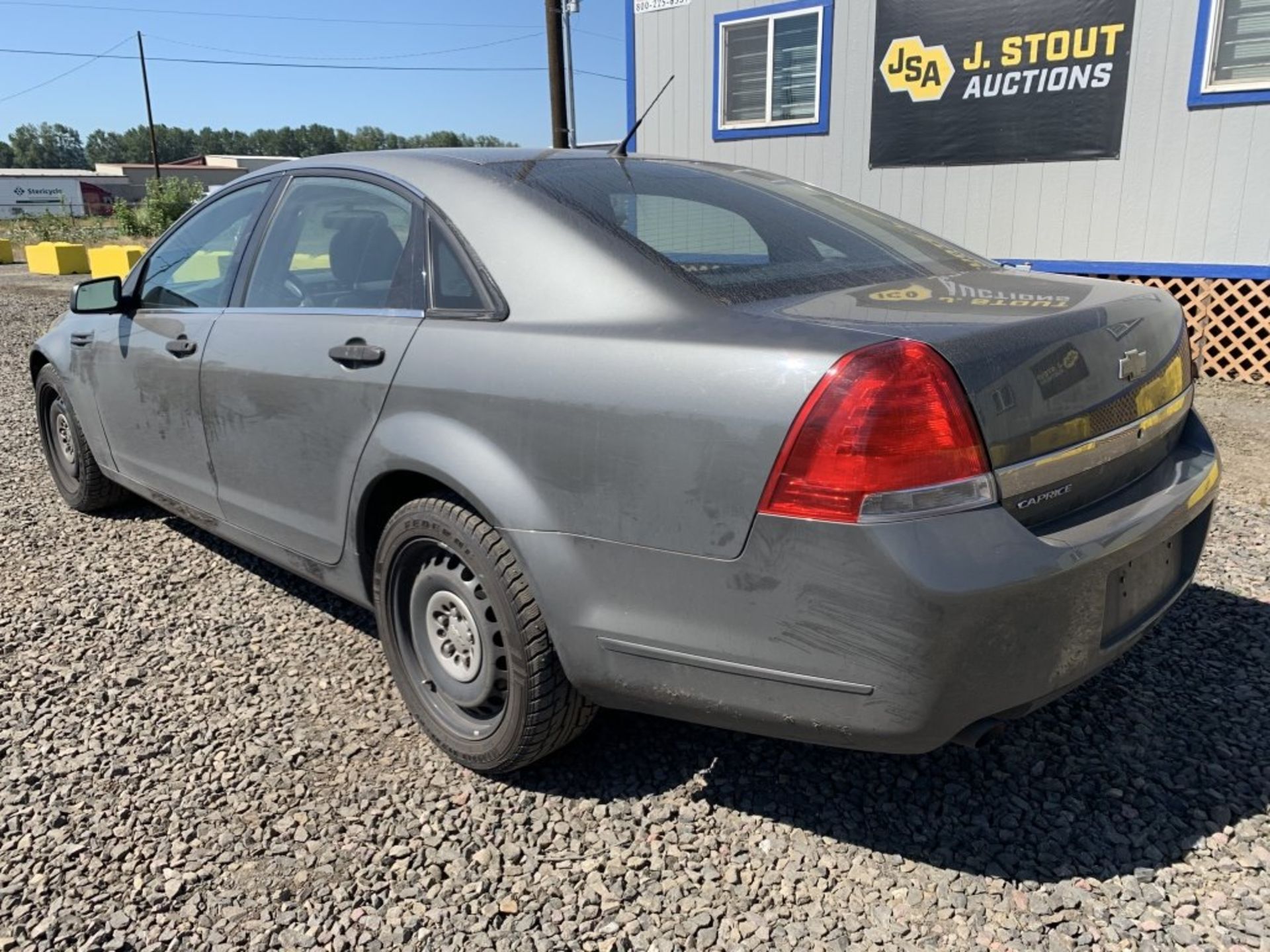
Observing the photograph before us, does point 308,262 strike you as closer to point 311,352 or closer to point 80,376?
point 311,352

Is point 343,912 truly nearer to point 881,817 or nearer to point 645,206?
point 881,817

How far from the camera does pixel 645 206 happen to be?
2.73 meters

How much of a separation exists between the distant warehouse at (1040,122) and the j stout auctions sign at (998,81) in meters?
0.01

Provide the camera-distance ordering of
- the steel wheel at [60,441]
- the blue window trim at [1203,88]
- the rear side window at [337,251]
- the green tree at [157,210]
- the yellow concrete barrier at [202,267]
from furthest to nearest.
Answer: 1. the green tree at [157,210]
2. the blue window trim at [1203,88]
3. the steel wheel at [60,441]
4. the yellow concrete barrier at [202,267]
5. the rear side window at [337,251]

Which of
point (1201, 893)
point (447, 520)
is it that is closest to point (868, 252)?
point (447, 520)

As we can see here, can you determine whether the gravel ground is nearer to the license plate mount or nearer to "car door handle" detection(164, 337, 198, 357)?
the license plate mount

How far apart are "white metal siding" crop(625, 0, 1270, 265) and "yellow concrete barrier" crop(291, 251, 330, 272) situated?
24.6 ft

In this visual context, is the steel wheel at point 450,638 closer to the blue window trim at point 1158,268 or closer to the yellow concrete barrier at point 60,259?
the blue window trim at point 1158,268

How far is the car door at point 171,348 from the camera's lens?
3.52 metres

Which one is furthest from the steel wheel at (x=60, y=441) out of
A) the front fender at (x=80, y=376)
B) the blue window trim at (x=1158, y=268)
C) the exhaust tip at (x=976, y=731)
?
the blue window trim at (x=1158, y=268)

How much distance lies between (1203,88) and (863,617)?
7929 millimetres

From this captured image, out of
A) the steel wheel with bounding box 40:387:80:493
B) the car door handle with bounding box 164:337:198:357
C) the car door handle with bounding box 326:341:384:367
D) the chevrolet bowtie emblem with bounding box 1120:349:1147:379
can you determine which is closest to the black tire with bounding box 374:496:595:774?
the car door handle with bounding box 326:341:384:367

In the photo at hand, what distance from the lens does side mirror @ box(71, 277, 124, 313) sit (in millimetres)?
3938

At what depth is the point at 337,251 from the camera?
3.16 meters
